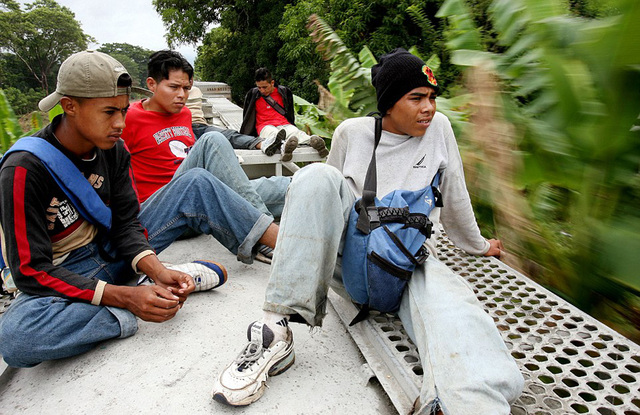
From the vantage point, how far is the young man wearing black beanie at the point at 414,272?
1289mm

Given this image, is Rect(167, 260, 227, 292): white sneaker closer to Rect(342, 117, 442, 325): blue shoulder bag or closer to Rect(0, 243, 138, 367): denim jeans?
Rect(0, 243, 138, 367): denim jeans

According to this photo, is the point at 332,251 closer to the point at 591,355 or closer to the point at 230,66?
the point at 591,355

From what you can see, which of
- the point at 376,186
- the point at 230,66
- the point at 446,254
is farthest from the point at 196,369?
the point at 230,66

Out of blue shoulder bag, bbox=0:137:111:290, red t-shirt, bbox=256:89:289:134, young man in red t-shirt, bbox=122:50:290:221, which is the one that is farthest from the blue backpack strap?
red t-shirt, bbox=256:89:289:134

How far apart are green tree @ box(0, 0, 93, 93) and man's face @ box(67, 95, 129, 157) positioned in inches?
1514

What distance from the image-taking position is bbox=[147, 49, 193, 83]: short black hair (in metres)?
2.97

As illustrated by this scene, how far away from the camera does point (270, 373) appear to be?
5.12ft

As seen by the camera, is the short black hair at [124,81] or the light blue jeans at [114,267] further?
the short black hair at [124,81]

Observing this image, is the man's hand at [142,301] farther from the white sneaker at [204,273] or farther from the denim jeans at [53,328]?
the white sneaker at [204,273]

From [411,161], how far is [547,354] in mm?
869

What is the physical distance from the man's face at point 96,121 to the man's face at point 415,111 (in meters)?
1.14

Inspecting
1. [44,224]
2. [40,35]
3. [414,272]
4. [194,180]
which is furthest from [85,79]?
[40,35]

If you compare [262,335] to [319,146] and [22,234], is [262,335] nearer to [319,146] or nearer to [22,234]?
[22,234]

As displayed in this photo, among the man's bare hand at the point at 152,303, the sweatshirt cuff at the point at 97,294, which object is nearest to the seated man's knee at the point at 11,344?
the sweatshirt cuff at the point at 97,294
